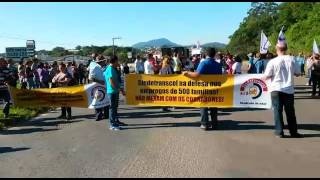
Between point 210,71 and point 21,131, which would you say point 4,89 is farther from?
point 210,71

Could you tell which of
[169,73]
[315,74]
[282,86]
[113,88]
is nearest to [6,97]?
[113,88]

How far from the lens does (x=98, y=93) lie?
47.9 ft

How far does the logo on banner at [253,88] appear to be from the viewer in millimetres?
12016

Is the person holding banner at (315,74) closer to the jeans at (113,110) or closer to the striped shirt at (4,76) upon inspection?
the jeans at (113,110)

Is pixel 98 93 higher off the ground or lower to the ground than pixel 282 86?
lower

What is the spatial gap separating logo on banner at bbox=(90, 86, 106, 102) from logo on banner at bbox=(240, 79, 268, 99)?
14.1 feet

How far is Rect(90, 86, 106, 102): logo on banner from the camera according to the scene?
1450 cm

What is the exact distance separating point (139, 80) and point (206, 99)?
6.14 ft

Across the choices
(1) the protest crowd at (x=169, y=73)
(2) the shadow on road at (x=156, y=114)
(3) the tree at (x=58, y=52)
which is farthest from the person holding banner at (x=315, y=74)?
(3) the tree at (x=58, y=52)

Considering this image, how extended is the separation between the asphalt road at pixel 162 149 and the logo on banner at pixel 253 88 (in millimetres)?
754

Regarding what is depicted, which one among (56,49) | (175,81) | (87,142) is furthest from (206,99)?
(56,49)

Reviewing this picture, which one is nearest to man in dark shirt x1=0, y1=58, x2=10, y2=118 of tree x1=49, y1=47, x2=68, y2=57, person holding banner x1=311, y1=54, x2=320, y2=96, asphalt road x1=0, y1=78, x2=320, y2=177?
asphalt road x1=0, y1=78, x2=320, y2=177

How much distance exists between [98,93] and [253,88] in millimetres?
4690

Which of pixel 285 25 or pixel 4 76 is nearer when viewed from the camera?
pixel 4 76
